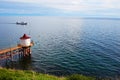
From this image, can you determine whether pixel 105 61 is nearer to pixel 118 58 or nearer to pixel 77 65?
pixel 118 58

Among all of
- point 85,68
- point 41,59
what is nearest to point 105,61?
point 85,68

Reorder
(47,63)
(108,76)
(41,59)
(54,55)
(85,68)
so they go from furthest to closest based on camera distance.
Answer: (54,55), (41,59), (47,63), (85,68), (108,76)

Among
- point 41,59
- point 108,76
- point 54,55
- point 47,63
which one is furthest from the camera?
point 54,55

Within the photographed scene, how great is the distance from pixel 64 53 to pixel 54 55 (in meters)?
3.38

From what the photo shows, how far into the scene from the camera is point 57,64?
137ft

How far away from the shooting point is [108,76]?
34781 mm

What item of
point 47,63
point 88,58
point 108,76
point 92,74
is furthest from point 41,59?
point 108,76

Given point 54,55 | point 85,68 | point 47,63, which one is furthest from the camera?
point 54,55

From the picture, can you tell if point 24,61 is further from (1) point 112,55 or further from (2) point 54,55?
(1) point 112,55

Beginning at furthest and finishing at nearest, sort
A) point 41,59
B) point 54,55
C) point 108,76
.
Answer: point 54,55 < point 41,59 < point 108,76

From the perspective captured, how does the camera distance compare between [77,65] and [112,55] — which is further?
[112,55]

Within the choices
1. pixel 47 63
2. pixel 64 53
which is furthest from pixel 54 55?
pixel 47 63

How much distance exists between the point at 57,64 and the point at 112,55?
17.3 metres

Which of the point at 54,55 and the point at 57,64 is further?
the point at 54,55
